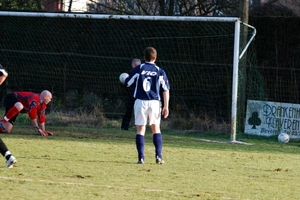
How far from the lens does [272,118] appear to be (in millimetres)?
16109

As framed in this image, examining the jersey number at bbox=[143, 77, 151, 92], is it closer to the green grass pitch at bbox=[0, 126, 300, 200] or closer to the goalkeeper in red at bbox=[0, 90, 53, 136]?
the green grass pitch at bbox=[0, 126, 300, 200]

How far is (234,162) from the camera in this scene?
1098 cm

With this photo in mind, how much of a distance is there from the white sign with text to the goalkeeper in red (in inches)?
185

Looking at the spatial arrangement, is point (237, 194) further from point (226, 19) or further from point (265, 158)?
point (226, 19)

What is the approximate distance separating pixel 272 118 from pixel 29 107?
5.45 m

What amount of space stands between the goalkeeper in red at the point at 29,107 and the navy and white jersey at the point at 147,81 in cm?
393

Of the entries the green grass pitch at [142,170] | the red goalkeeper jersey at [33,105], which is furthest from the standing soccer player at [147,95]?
the red goalkeeper jersey at [33,105]

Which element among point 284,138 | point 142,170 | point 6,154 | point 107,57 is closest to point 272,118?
point 284,138

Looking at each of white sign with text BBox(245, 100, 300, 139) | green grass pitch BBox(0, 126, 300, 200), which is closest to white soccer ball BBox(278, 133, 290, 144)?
green grass pitch BBox(0, 126, 300, 200)

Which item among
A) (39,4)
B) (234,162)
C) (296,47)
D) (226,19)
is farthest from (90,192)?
(39,4)

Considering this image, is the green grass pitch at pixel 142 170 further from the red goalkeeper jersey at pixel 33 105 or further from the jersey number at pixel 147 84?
the jersey number at pixel 147 84

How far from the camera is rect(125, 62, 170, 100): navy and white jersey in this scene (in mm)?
10203

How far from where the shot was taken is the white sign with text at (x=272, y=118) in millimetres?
15922

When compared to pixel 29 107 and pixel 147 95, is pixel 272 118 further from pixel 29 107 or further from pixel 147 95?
pixel 147 95
